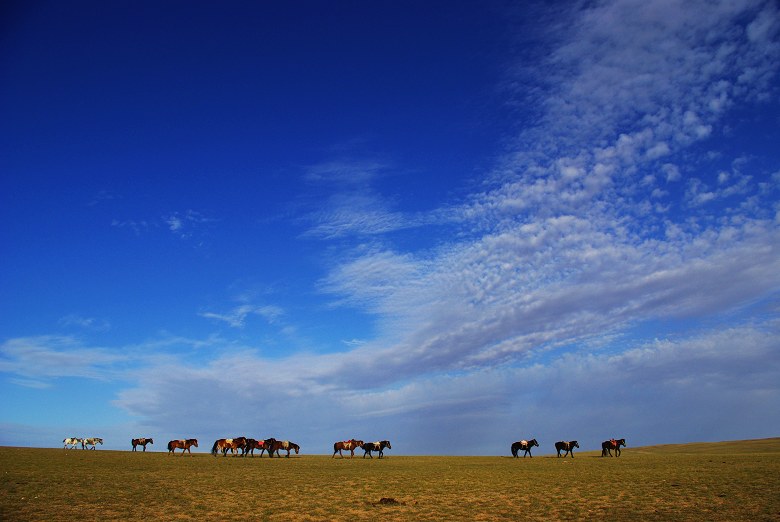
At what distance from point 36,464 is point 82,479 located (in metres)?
10.1

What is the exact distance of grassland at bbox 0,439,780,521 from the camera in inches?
820

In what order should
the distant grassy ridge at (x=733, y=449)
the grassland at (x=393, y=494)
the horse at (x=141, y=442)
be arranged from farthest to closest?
the horse at (x=141, y=442)
the distant grassy ridge at (x=733, y=449)
the grassland at (x=393, y=494)

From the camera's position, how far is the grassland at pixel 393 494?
820 inches

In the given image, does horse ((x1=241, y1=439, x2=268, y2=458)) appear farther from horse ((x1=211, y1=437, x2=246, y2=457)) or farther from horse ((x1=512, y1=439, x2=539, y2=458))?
horse ((x1=512, y1=439, x2=539, y2=458))

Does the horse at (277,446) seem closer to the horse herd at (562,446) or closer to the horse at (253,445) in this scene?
the horse at (253,445)

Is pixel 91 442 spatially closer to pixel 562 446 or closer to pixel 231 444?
pixel 231 444

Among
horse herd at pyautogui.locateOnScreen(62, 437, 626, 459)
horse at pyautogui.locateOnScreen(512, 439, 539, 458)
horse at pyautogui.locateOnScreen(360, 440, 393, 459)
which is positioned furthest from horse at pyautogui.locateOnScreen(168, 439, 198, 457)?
horse at pyautogui.locateOnScreen(512, 439, 539, 458)

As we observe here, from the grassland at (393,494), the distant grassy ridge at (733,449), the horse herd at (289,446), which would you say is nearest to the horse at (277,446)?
the horse herd at (289,446)

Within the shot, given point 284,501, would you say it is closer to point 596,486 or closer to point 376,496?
point 376,496

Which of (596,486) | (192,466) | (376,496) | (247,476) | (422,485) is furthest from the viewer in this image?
(192,466)

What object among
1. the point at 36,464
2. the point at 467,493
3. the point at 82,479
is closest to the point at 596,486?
the point at 467,493

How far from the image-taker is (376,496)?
84.9 feet

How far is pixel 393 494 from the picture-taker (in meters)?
26.5

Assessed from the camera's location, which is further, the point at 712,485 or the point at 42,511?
the point at 712,485
